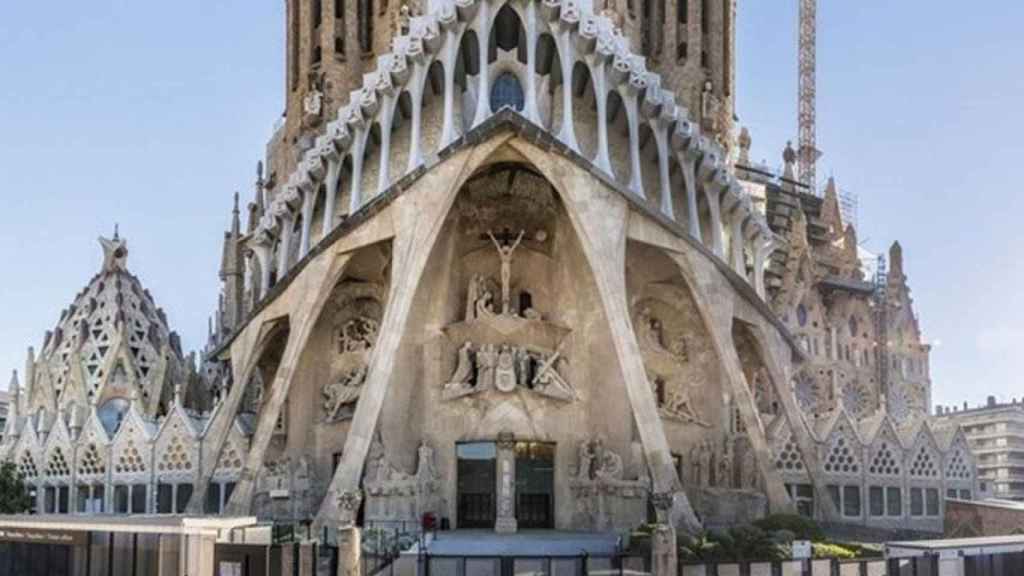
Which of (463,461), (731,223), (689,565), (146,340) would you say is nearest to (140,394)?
(146,340)

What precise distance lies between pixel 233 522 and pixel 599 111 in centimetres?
1924

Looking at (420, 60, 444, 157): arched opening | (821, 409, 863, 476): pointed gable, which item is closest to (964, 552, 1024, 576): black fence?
(821, 409, 863, 476): pointed gable

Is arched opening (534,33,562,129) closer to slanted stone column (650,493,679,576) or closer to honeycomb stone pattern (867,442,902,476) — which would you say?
slanted stone column (650,493,679,576)

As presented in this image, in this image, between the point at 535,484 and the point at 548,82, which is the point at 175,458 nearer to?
the point at 535,484

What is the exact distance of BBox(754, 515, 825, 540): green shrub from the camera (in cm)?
3344

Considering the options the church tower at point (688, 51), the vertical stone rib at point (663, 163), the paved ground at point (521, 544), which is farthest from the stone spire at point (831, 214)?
the paved ground at point (521, 544)

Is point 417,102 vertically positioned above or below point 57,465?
above

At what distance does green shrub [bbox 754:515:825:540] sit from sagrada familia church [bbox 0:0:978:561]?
2240mm

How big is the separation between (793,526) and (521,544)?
8037mm

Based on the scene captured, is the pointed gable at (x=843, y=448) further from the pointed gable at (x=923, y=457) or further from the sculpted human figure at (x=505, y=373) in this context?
the sculpted human figure at (x=505, y=373)

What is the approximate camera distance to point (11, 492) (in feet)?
152

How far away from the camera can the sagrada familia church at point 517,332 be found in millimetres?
36969

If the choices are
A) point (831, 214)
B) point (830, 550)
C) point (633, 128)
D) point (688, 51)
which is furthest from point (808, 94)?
point (830, 550)

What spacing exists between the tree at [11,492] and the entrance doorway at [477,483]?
19046 mm
